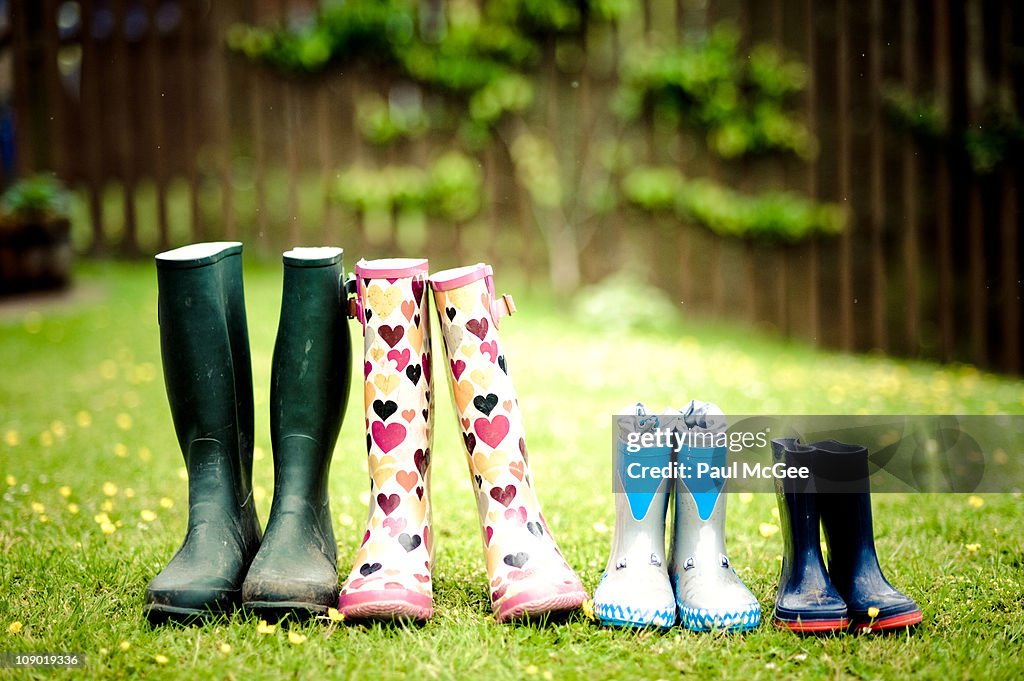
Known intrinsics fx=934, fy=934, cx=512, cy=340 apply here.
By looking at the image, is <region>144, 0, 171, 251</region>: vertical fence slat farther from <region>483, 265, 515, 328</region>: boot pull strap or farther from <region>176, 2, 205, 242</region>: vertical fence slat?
<region>483, 265, 515, 328</region>: boot pull strap

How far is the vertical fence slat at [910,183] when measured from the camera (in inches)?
199

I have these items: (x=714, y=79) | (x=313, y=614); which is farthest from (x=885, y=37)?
(x=313, y=614)

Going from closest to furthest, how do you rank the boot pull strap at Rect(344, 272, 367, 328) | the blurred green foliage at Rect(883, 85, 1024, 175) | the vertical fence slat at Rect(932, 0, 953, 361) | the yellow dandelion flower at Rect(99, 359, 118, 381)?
the boot pull strap at Rect(344, 272, 367, 328) → the yellow dandelion flower at Rect(99, 359, 118, 381) → the blurred green foliage at Rect(883, 85, 1024, 175) → the vertical fence slat at Rect(932, 0, 953, 361)

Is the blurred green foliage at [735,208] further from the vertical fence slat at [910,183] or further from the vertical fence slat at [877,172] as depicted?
the vertical fence slat at [910,183]

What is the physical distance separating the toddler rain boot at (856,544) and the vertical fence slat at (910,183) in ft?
13.2

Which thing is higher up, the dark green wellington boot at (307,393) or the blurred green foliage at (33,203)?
the blurred green foliage at (33,203)

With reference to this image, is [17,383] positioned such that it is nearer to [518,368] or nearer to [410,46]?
[518,368]

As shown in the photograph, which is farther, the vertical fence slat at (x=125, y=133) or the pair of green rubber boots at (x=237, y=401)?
the vertical fence slat at (x=125, y=133)

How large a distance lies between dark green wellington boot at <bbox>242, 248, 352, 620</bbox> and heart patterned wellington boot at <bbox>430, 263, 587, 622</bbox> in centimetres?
19

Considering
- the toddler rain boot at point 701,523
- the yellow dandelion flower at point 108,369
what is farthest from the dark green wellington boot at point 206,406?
the yellow dandelion flower at point 108,369

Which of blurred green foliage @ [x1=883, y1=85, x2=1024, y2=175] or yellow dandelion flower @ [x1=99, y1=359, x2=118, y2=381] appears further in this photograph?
blurred green foliage @ [x1=883, y1=85, x2=1024, y2=175]

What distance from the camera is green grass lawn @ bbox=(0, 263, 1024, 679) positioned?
4.48 feet

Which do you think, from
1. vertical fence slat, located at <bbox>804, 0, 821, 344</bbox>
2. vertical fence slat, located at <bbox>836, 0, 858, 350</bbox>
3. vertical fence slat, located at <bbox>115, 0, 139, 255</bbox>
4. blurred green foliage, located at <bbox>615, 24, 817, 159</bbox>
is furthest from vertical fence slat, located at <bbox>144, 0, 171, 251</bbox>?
vertical fence slat, located at <bbox>836, 0, 858, 350</bbox>

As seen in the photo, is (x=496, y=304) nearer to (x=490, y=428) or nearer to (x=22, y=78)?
(x=490, y=428)
